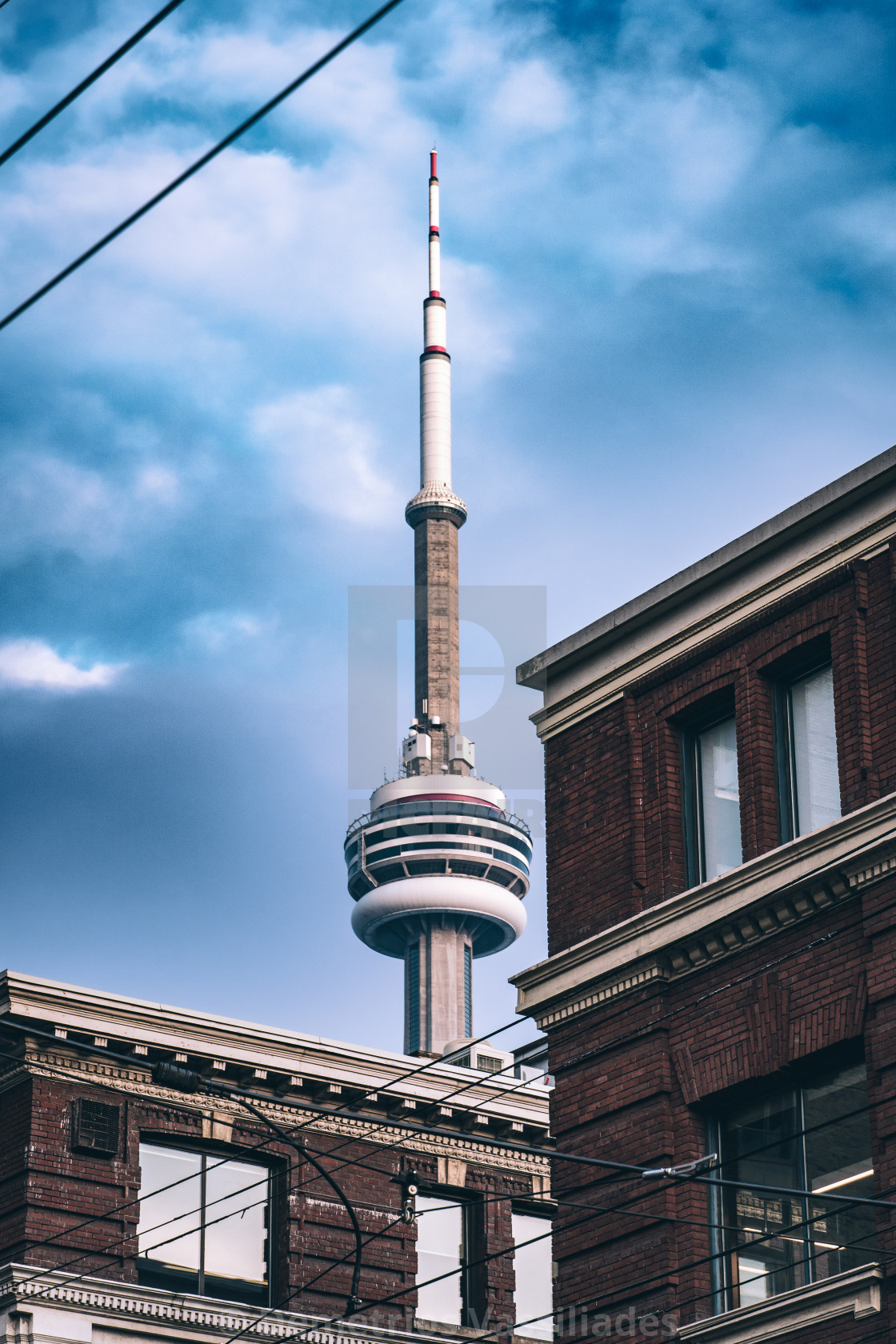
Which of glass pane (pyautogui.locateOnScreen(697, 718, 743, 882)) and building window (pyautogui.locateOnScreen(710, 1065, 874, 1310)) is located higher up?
glass pane (pyautogui.locateOnScreen(697, 718, 743, 882))

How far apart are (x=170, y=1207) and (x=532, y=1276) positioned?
7.67m

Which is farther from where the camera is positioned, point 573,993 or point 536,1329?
point 536,1329

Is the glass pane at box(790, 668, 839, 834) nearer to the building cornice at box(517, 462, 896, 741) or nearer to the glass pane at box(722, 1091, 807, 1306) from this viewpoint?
the building cornice at box(517, 462, 896, 741)

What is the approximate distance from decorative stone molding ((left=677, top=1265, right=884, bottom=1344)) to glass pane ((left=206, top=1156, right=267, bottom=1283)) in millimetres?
14048

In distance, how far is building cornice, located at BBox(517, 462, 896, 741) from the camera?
21.5m

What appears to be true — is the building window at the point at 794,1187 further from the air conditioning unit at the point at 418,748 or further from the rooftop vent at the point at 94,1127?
the air conditioning unit at the point at 418,748

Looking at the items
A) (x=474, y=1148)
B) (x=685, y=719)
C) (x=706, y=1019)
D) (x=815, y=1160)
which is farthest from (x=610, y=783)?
(x=474, y=1148)

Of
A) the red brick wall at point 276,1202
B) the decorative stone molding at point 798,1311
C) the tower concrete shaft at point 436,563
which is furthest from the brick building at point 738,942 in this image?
the tower concrete shaft at point 436,563

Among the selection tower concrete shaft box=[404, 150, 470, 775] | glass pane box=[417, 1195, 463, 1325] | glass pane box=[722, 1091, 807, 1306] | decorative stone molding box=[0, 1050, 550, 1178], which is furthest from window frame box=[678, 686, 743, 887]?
tower concrete shaft box=[404, 150, 470, 775]

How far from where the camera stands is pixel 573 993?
22.9 metres

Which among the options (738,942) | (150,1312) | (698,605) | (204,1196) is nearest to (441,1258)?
(204,1196)

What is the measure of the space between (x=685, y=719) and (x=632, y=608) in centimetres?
160

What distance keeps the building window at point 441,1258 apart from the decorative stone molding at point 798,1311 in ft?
49.7

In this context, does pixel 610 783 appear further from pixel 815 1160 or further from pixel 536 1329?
pixel 536 1329
